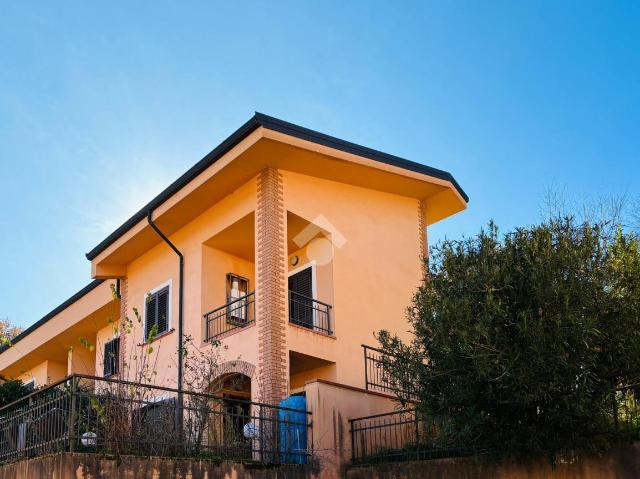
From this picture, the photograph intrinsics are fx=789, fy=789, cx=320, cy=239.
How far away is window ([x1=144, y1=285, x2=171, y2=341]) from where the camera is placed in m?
19.1

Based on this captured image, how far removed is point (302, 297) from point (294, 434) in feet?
12.8

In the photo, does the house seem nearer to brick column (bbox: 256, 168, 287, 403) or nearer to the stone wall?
brick column (bbox: 256, 168, 287, 403)

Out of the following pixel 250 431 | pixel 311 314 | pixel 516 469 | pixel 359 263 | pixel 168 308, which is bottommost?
pixel 516 469

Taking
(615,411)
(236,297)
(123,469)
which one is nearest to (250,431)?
(123,469)

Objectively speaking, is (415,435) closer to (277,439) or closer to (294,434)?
(294,434)

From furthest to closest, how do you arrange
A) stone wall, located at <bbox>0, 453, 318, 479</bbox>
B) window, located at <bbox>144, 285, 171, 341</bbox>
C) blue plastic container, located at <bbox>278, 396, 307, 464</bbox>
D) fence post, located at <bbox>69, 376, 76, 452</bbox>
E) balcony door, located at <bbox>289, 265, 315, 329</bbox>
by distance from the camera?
window, located at <bbox>144, 285, 171, 341</bbox>
balcony door, located at <bbox>289, 265, 315, 329</bbox>
blue plastic container, located at <bbox>278, 396, 307, 464</bbox>
fence post, located at <bbox>69, 376, 76, 452</bbox>
stone wall, located at <bbox>0, 453, 318, 479</bbox>

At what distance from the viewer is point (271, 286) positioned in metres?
15.6

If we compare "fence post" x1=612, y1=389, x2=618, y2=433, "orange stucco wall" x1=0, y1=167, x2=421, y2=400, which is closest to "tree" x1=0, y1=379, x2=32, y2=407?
"orange stucco wall" x1=0, y1=167, x2=421, y2=400

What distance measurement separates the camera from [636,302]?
11.0 metres

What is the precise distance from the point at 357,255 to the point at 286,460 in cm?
555

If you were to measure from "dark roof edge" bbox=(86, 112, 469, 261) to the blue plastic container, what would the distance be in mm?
5339

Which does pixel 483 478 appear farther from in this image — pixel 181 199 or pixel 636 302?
pixel 181 199

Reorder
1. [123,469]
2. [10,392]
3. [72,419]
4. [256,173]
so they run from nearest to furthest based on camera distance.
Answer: [72,419] < [123,469] < [256,173] < [10,392]

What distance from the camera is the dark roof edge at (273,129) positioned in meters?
15.5
